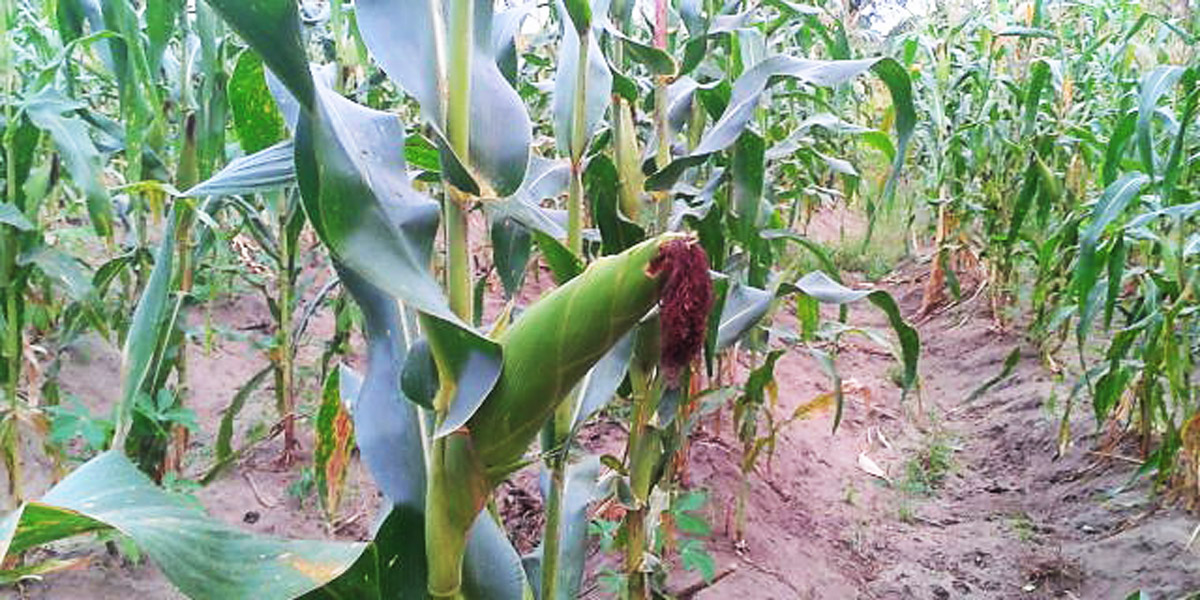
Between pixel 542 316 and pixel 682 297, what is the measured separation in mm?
118

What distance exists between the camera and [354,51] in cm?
288

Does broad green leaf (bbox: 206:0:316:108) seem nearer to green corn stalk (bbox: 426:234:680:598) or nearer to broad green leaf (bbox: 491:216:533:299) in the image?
green corn stalk (bbox: 426:234:680:598)

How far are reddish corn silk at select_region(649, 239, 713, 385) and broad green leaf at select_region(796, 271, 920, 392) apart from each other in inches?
35.0

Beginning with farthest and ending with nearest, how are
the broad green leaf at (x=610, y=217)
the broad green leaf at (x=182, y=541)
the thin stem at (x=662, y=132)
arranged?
the thin stem at (x=662, y=132), the broad green leaf at (x=610, y=217), the broad green leaf at (x=182, y=541)

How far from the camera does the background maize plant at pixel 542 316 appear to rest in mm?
837

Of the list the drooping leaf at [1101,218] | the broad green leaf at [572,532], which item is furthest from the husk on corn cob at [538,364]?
the drooping leaf at [1101,218]

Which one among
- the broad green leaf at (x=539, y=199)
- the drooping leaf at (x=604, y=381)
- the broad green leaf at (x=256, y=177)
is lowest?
the drooping leaf at (x=604, y=381)

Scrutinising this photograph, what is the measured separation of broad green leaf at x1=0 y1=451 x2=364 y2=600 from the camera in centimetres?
72

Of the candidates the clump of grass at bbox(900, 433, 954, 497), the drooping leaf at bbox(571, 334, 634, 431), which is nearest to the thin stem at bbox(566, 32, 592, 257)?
the drooping leaf at bbox(571, 334, 634, 431)

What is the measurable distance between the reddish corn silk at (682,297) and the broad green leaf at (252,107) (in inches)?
20.2

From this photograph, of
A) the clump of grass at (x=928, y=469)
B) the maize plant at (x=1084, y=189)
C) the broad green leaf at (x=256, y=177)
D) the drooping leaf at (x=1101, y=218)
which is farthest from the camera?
the clump of grass at (x=928, y=469)

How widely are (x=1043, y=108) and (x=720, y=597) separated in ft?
12.2

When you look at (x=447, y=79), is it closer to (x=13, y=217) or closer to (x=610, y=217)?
(x=610, y=217)

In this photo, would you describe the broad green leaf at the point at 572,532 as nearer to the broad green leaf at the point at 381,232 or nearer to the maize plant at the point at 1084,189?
the broad green leaf at the point at 381,232
